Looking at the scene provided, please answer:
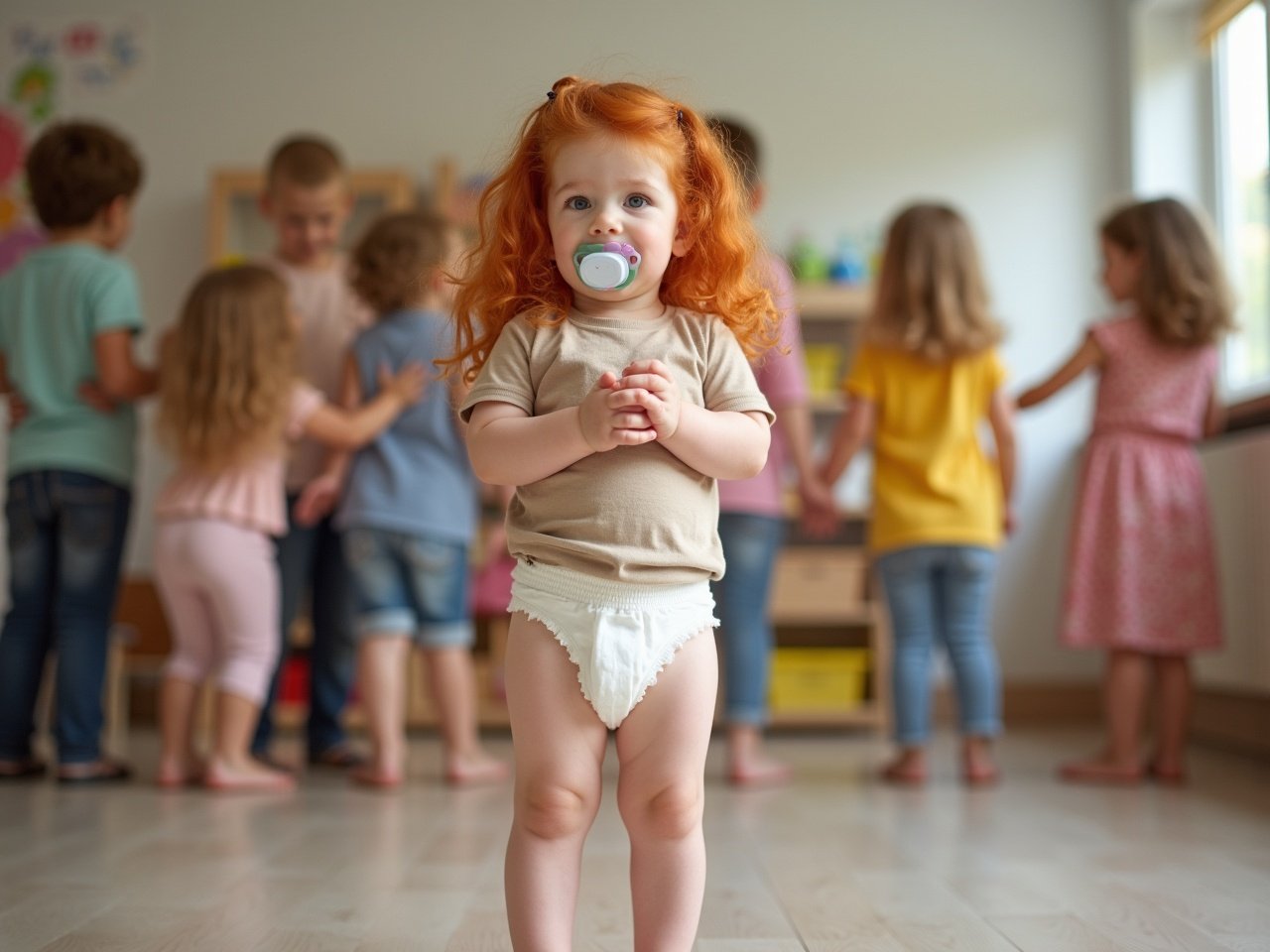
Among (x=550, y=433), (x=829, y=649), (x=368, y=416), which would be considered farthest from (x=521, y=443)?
(x=829, y=649)

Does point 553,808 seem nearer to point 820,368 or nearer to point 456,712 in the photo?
point 456,712

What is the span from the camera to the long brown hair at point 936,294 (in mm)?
2701

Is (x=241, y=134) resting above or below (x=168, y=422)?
above

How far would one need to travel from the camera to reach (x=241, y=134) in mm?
4305

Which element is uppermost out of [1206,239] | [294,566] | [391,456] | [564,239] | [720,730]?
[1206,239]

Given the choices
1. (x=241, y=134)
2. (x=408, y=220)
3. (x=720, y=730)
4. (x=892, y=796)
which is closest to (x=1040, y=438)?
(x=720, y=730)

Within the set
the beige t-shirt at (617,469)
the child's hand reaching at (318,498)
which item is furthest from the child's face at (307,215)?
the beige t-shirt at (617,469)

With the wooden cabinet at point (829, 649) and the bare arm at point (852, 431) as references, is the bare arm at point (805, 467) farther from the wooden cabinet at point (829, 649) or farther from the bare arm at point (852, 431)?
the wooden cabinet at point (829, 649)

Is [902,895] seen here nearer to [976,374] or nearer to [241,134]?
[976,374]

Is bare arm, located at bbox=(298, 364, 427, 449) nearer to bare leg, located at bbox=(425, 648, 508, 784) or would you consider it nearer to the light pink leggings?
the light pink leggings

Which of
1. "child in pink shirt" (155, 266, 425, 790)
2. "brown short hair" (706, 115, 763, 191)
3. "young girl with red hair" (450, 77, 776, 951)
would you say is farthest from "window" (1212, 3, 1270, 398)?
"young girl with red hair" (450, 77, 776, 951)

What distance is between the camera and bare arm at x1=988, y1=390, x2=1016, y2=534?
2.75 metres

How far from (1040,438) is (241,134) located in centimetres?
274

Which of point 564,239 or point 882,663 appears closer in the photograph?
point 564,239
